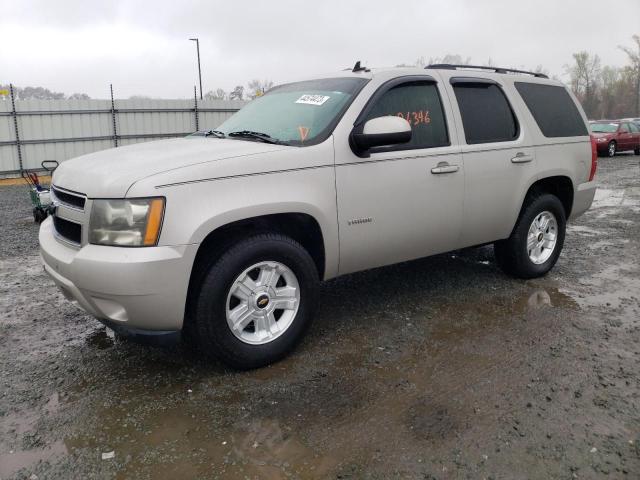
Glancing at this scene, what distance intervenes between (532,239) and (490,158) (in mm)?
1103

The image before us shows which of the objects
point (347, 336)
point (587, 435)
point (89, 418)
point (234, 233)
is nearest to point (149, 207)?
point (234, 233)

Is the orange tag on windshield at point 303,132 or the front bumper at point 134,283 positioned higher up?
the orange tag on windshield at point 303,132

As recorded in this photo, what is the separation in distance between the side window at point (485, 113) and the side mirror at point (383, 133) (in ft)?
3.37

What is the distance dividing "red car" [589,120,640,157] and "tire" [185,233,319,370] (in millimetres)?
22109

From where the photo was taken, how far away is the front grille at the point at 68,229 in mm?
3180

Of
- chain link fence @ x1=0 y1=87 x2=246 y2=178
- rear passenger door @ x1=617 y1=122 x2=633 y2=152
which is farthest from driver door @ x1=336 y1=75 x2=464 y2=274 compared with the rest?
rear passenger door @ x1=617 y1=122 x2=633 y2=152

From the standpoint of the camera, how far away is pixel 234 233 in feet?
10.8

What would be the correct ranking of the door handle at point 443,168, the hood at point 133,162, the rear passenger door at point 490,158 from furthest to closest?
1. the rear passenger door at point 490,158
2. the door handle at point 443,168
3. the hood at point 133,162

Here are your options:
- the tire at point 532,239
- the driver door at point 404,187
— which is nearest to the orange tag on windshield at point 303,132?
the driver door at point 404,187

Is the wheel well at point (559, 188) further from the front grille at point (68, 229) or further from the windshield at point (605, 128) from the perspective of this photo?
the windshield at point (605, 128)

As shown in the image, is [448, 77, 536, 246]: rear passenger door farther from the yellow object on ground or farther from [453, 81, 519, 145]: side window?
the yellow object on ground

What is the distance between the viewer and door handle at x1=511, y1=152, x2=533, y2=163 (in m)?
4.61

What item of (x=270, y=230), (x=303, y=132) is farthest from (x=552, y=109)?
(x=270, y=230)

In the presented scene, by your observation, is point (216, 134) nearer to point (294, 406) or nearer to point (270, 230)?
point (270, 230)
